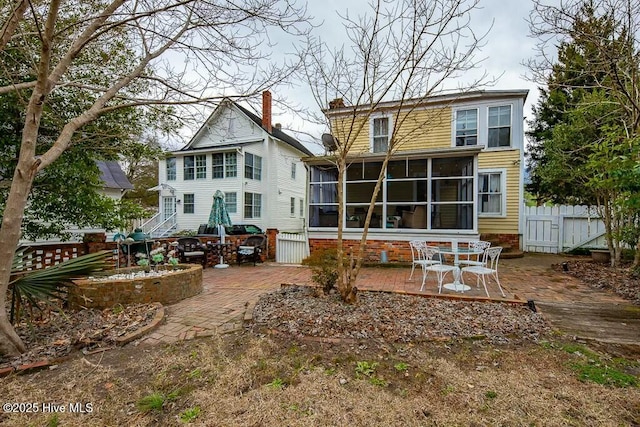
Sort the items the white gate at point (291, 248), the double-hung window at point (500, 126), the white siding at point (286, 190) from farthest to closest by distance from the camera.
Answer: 1. the white siding at point (286, 190)
2. the double-hung window at point (500, 126)
3. the white gate at point (291, 248)

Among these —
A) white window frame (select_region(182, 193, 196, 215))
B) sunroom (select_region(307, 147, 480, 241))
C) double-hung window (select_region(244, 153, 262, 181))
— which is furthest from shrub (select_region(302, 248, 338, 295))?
white window frame (select_region(182, 193, 196, 215))

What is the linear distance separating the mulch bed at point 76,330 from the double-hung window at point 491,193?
35.9ft

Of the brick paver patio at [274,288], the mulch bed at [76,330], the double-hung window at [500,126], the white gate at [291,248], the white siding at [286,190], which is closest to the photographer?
the mulch bed at [76,330]

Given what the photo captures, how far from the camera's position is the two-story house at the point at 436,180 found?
816cm

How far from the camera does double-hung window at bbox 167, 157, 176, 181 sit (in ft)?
54.7

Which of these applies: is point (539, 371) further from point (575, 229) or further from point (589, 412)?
point (575, 229)

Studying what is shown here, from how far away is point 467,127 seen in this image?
11.0m

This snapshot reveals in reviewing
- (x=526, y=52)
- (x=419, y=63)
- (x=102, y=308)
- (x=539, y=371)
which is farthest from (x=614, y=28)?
(x=102, y=308)

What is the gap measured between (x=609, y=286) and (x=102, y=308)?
28.9ft

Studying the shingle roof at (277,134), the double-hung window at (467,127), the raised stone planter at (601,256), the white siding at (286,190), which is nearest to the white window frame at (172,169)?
the shingle roof at (277,134)

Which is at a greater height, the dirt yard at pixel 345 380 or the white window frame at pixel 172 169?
the white window frame at pixel 172 169

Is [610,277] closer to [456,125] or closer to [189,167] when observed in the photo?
[456,125]

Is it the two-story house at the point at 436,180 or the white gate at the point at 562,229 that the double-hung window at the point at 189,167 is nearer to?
the two-story house at the point at 436,180

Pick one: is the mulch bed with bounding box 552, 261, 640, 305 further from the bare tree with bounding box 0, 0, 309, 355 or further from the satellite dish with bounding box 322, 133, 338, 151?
the bare tree with bounding box 0, 0, 309, 355
